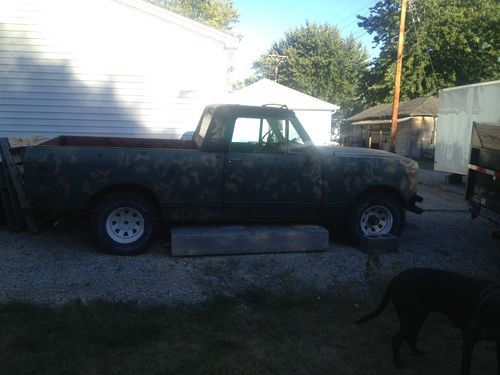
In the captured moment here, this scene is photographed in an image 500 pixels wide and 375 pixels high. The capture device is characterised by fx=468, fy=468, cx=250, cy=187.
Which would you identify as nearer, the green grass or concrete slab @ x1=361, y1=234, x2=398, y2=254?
the green grass

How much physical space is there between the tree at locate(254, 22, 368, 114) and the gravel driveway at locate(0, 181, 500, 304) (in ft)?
151

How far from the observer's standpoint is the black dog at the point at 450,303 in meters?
2.96

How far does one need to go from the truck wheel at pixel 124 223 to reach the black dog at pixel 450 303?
312cm

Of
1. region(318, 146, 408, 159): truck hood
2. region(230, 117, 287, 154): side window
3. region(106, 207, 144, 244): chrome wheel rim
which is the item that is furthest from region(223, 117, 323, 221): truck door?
region(106, 207, 144, 244): chrome wheel rim

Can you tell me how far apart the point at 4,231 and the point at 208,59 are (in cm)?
583

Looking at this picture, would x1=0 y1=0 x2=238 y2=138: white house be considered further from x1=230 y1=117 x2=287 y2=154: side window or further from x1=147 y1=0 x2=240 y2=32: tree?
x1=147 y1=0 x2=240 y2=32: tree

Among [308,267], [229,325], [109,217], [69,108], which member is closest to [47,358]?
[229,325]

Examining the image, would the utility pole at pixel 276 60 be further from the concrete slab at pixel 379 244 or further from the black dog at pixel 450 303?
the black dog at pixel 450 303

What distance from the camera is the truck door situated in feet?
19.7

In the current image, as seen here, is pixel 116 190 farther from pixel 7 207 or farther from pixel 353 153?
pixel 353 153

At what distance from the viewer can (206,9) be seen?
57.5m

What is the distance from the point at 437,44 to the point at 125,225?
33155 mm

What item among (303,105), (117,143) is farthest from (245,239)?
(303,105)

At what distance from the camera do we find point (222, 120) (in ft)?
20.0
